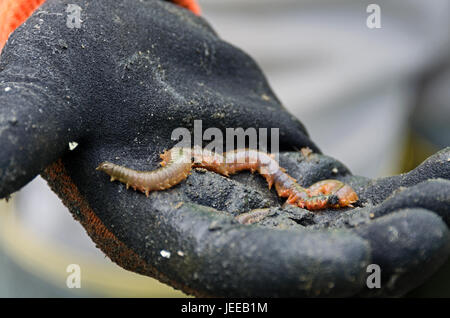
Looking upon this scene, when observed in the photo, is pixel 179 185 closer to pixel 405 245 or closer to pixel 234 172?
pixel 234 172

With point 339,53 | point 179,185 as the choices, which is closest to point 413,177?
point 179,185

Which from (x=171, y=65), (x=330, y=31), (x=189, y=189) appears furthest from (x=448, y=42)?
(x=189, y=189)

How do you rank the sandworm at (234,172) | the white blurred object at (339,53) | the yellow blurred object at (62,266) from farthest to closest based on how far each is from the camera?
the white blurred object at (339,53), the yellow blurred object at (62,266), the sandworm at (234,172)

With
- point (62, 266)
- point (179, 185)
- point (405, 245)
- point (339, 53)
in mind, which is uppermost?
point (339, 53)

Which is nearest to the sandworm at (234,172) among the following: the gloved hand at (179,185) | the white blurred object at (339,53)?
the gloved hand at (179,185)

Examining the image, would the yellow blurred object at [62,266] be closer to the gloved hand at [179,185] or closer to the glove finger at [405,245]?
the gloved hand at [179,185]
